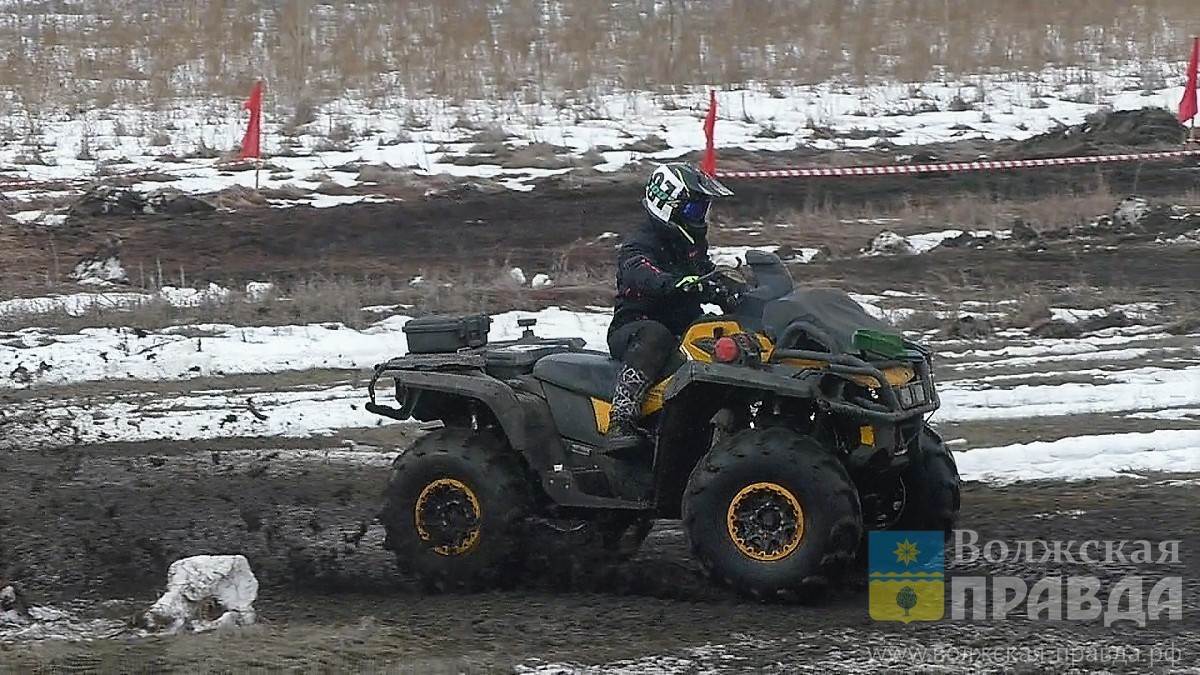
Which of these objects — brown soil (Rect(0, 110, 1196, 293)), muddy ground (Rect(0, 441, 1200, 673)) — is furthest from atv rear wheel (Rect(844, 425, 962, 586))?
brown soil (Rect(0, 110, 1196, 293))

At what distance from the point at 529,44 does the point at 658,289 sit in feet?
86.8

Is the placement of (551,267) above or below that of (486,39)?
below

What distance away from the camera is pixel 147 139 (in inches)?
1000

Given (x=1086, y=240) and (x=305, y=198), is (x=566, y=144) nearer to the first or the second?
(x=305, y=198)

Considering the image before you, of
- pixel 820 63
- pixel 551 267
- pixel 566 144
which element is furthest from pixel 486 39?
pixel 551 267

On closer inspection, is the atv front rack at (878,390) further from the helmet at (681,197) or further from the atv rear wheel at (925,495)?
the helmet at (681,197)

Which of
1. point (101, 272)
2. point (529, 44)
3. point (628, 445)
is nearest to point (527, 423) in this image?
point (628, 445)

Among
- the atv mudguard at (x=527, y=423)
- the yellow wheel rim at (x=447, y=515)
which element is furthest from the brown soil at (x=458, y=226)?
the yellow wheel rim at (x=447, y=515)

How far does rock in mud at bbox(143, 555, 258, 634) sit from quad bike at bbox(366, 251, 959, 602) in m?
0.89

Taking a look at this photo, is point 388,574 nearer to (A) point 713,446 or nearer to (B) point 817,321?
(A) point 713,446

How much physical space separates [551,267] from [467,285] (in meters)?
1.42

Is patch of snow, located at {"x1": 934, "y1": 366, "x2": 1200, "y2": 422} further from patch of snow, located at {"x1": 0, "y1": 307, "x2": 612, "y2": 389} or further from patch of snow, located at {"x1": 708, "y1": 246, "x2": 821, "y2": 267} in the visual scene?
patch of snow, located at {"x1": 708, "y1": 246, "x2": 821, "y2": 267}

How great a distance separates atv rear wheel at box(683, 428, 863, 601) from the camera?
20.6 ft

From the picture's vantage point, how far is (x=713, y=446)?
6699 millimetres
